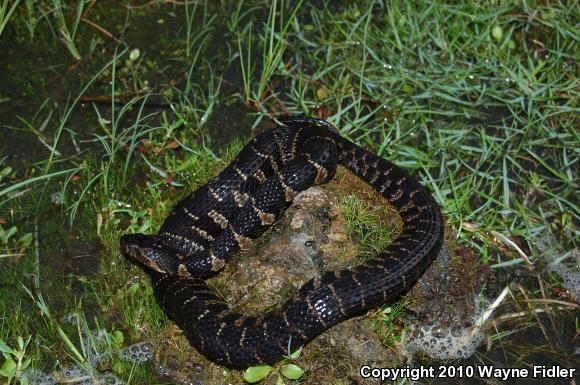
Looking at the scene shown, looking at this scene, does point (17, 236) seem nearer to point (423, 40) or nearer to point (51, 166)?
point (51, 166)

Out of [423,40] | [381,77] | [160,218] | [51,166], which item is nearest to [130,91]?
[51,166]

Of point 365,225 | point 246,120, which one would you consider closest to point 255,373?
point 365,225

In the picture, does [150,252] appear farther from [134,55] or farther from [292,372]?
[134,55]

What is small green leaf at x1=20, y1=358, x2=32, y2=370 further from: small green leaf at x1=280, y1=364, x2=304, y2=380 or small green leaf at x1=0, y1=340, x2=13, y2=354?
small green leaf at x1=280, y1=364, x2=304, y2=380

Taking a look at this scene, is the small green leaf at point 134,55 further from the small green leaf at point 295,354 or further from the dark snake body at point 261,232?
the small green leaf at point 295,354

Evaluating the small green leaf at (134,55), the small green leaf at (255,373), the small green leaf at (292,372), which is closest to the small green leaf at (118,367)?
the small green leaf at (255,373)

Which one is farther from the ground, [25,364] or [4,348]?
[4,348]

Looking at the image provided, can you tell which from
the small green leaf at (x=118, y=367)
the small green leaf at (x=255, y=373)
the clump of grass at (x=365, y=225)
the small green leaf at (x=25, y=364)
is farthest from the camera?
the clump of grass at (x=365, y=225)
